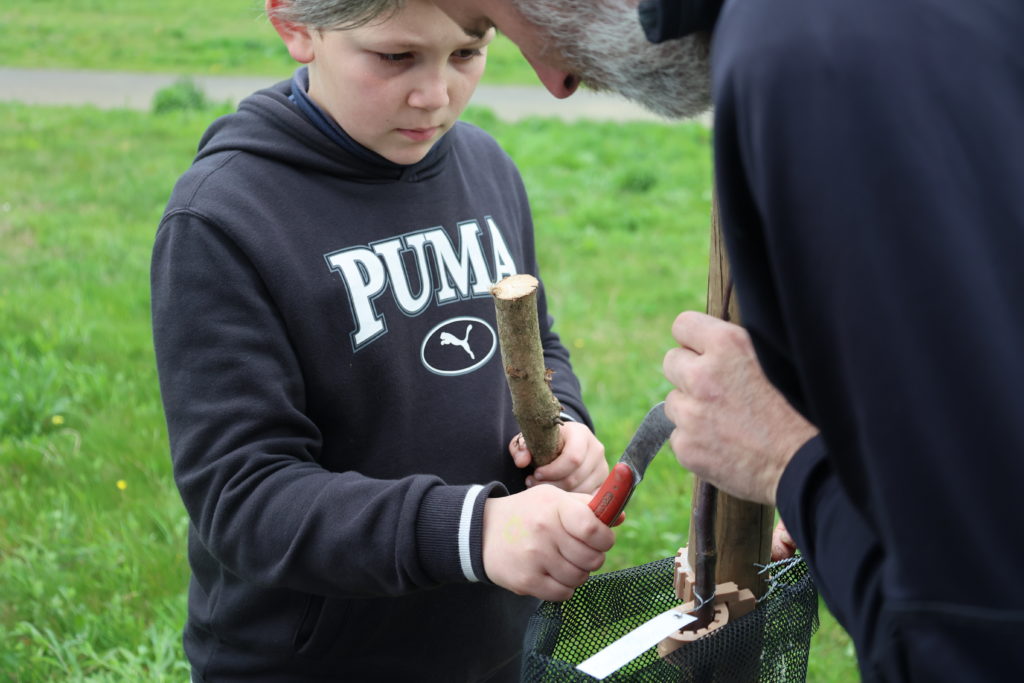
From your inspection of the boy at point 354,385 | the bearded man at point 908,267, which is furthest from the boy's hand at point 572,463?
the bearded man at point 908,267

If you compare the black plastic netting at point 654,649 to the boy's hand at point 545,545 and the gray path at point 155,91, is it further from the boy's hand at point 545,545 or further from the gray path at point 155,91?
the gray path at point 155,91

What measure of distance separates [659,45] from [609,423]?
337 cm

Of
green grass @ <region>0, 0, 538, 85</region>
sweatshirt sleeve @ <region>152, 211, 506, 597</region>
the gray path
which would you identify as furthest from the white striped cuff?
green grass @ <region>0, 0, 538, 85</region>

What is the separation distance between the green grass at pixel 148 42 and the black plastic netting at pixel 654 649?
37.4 feet

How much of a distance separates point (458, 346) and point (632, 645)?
67 centimetres

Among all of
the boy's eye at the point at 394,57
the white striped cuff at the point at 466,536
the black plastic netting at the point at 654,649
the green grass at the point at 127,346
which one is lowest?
the green grass at the point at 127,346

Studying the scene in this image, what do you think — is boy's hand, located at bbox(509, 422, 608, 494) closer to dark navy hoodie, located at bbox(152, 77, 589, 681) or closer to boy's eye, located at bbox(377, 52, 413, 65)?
dark navy hoodie, located at bbox(152, 77, 589, 681)

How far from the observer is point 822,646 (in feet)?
11.0

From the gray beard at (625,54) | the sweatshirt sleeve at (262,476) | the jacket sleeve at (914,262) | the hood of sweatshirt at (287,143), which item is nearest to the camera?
the jacket sleeve at (914,262)

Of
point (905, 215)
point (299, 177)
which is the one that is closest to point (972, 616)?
point (905, 215)

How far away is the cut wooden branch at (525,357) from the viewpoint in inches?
68.7

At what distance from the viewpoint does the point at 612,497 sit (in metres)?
1.61

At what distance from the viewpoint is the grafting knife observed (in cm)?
161

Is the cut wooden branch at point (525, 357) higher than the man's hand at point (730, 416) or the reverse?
the reverse
